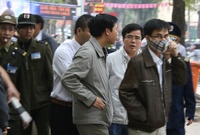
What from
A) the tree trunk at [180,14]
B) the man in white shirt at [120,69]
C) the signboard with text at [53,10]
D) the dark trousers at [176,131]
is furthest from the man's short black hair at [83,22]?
the signboard with text at [53,10]

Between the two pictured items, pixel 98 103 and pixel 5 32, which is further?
pixel 5 32

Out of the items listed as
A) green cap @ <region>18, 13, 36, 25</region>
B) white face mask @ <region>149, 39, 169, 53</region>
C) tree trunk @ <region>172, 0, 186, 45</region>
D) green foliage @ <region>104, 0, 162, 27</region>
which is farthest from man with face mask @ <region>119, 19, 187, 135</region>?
green foliage @ <region>104, 0, 162, 27</region>

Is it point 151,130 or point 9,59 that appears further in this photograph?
point 9,59

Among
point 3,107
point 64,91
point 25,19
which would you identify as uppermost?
point 25,19

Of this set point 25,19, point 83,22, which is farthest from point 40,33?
point 83,22

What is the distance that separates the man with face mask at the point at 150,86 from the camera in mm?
4055

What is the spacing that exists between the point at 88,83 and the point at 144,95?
549 millimetres

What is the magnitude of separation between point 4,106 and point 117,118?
2059mm

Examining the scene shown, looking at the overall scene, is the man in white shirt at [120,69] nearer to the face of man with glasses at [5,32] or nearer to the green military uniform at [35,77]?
the green military uniform at [35,77]

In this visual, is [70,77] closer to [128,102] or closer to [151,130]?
[128,102]

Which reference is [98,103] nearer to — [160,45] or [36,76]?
[160,45]

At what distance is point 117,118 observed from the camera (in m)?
5.11

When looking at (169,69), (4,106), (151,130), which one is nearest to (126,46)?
(169,69)

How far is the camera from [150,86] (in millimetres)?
4059
